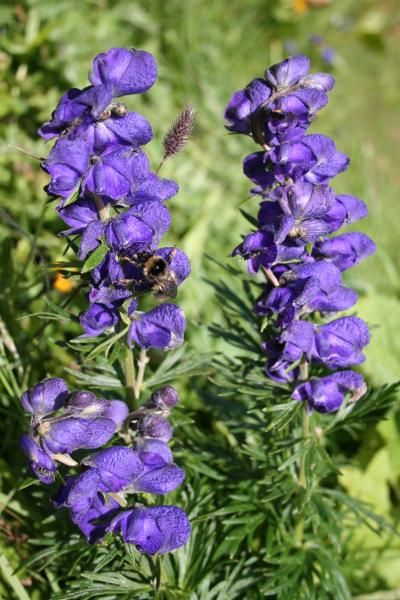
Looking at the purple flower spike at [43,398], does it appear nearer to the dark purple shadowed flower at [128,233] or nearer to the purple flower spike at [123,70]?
the dark purple shadowed flower at [128,233]

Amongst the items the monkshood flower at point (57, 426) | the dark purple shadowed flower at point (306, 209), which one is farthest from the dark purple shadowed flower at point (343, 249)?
the monkshood flower at point (57, 426)

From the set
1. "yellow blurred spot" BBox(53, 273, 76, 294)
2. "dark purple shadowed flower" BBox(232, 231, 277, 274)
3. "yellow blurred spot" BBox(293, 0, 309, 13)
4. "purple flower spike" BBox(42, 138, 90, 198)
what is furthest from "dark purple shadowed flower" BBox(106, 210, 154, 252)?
"yellow blurred spot" BBox(293, 0, 309, 13)

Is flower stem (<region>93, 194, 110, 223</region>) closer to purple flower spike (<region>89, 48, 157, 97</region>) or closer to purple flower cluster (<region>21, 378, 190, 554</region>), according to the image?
purple flower spike (<region>89, 48, 157, 97</region>)

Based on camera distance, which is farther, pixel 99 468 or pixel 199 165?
pixel 199 165

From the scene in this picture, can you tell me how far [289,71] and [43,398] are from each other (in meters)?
0.94

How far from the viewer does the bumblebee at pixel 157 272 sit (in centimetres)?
147

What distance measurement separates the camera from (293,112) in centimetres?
156

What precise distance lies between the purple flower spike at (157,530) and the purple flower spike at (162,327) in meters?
0.39

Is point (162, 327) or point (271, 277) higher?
point (271, 277)

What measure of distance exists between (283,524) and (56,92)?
9.54 feet

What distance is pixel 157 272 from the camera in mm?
1477

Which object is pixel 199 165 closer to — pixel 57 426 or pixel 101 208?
pixel 101 208

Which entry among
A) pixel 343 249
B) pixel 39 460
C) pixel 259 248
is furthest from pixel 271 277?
pixel 39 460

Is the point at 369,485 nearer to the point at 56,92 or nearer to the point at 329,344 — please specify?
the point at 329,344
